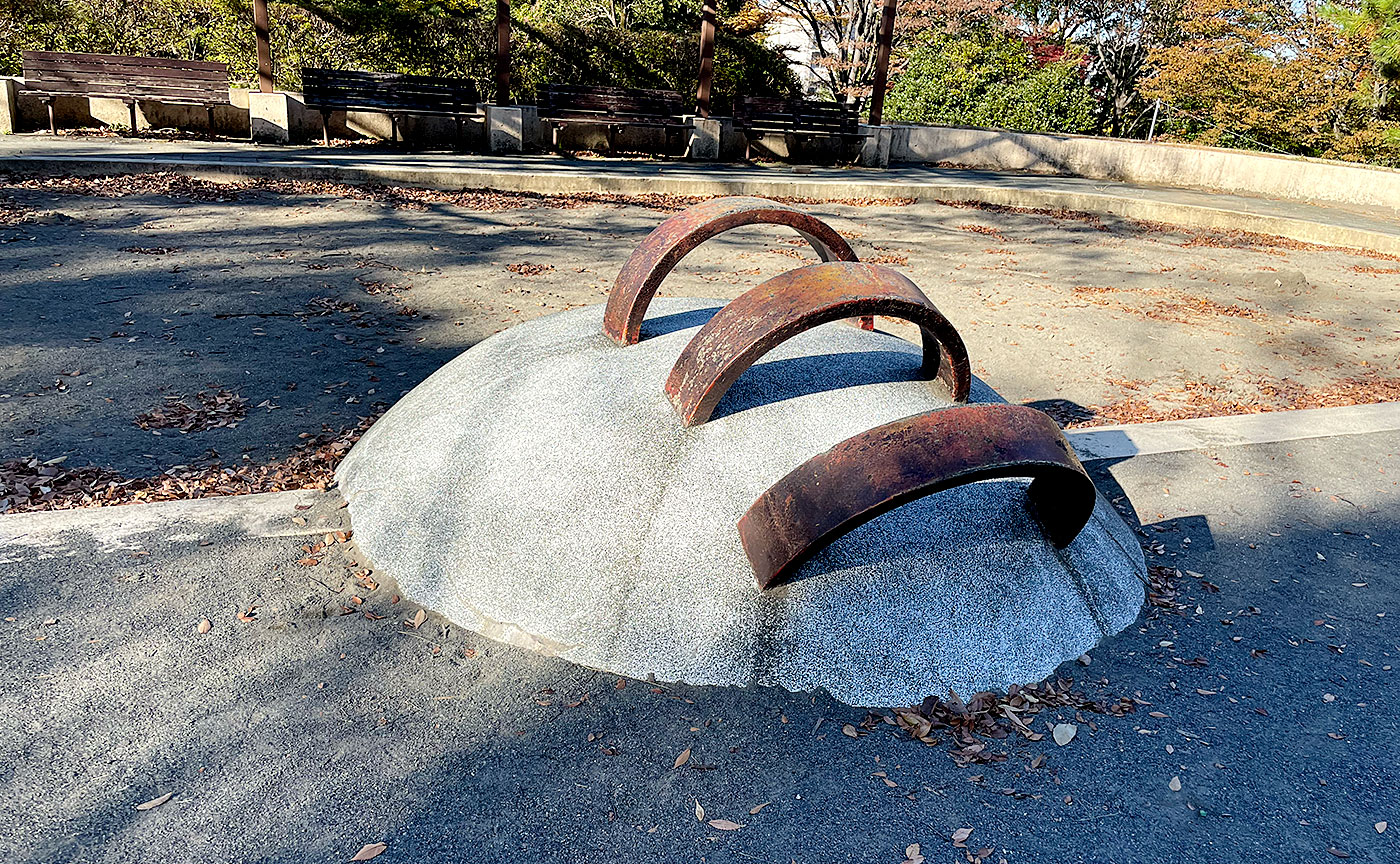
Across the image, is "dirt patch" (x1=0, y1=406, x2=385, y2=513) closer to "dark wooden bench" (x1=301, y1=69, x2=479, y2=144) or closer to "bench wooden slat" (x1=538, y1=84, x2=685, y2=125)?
"dark wooden bench" (x1=301, y1=69, x2=479, y2=144)

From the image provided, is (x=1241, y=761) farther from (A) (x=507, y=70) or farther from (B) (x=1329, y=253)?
(A) (x=507, y=70)

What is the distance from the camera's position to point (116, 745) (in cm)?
287

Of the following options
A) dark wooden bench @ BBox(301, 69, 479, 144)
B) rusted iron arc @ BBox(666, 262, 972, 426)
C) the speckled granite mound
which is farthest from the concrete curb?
dark wooden bench @ BBox(301, 69, 479, 144)

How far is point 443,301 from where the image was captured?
27.0 feet

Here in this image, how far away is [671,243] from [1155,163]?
58.9 feet

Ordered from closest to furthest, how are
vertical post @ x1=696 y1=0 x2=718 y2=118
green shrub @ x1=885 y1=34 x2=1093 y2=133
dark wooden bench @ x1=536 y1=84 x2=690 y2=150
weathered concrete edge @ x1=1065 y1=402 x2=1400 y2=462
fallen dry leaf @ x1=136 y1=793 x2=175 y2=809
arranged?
fallen dry leaf @ x1=136 y1=793 x2=175 y2=809
weathered concrete edge @ x1=1065 y1=402 x2=1400 y2=462
vertical post @ x1=696 y1=0 x2=718 y2=118
dark wooden bench @ x1=536 y1=84 x2=690 y2=150
green shrub @ x1=885 y1=34 x2=1093 y2=133

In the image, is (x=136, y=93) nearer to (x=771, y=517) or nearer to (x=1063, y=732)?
(x=771, y=517)

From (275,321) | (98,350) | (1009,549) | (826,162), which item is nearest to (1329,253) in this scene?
(826,162)

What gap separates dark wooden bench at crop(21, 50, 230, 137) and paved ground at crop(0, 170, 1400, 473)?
433 centimetres

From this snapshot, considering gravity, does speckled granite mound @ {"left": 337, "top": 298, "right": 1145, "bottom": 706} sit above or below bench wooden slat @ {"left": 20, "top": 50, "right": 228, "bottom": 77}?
below

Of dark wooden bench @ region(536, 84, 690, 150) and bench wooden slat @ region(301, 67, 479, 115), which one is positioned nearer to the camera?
bench wooden slat @ region(301, 67, 479, 115)

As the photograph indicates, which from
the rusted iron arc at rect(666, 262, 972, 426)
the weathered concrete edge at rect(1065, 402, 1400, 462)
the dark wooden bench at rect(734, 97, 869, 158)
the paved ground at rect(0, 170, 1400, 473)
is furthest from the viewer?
the dark wooden bench at rect(734, 97, 869, 158)

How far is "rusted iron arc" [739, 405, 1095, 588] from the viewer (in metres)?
3.05

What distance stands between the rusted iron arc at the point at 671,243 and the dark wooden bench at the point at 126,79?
14.0 metres
